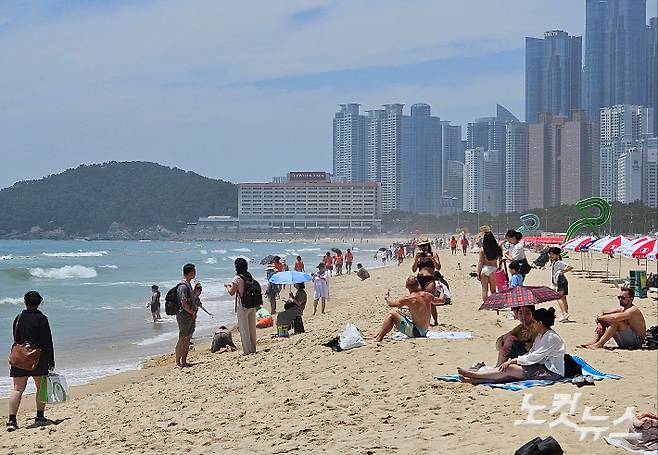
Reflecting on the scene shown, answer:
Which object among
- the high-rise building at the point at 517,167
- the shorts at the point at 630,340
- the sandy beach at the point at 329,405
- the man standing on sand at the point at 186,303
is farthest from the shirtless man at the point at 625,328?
the high-rise building at the point at 517,167

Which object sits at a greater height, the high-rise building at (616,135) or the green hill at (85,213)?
the high-rise building at (616,135)

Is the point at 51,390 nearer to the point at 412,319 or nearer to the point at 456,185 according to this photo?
the point at 412,319

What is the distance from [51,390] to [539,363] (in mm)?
4421

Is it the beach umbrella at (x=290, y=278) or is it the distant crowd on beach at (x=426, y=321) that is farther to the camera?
the beach umbrella at (x=290, y=278)

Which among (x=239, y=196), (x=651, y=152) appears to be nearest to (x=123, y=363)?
(x=651, y=152)

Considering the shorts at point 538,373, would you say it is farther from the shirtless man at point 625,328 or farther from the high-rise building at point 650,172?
the high-rise building at point 650,172

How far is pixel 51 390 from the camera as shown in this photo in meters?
7.97

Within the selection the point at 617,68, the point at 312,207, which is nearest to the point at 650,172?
the point at 312,207

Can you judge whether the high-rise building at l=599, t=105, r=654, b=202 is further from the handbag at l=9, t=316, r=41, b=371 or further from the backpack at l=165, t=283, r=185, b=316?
the handbag at l=9, t=316, r=41, b=371

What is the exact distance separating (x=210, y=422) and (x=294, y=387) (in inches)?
43.3

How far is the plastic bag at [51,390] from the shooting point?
796 centimetres

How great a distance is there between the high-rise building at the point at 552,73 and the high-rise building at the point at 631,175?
7359 centimetres

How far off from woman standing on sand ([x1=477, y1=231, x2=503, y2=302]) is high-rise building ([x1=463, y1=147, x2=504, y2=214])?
143 m

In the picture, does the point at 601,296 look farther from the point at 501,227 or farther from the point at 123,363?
the point at 501,227
